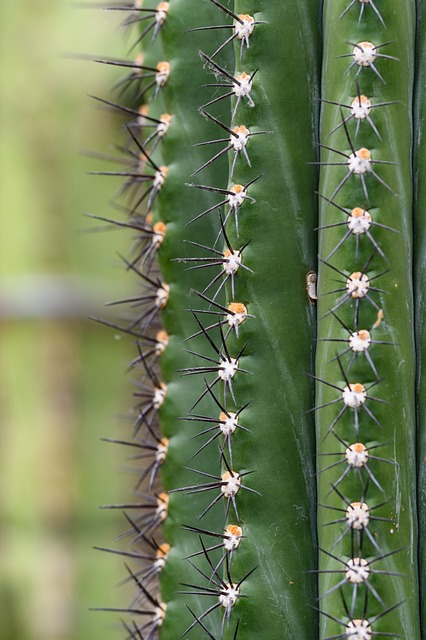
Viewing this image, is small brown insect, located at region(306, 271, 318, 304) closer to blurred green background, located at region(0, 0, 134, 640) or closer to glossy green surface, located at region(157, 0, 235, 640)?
glossy green surface, located at region(157, 0, 235, 640)

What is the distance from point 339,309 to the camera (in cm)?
99

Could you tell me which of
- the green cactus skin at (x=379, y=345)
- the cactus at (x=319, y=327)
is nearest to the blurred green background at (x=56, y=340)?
the cactus at (x=319, y=327)

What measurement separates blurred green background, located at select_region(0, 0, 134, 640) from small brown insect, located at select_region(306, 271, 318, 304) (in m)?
2.09

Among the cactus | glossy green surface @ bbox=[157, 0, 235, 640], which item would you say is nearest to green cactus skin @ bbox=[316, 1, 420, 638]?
the cactus

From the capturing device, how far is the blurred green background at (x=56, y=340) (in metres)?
3.15

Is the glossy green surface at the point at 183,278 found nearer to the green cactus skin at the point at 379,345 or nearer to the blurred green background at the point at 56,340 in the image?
the green cactus skin at the point at 379,345

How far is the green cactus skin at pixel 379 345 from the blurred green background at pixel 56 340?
7.09ft

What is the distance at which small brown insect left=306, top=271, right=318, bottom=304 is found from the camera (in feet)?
3.53

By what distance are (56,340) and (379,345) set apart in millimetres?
2327

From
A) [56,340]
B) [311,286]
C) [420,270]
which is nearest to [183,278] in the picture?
[311,286]

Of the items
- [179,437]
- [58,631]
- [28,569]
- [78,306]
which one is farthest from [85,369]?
[179,437]

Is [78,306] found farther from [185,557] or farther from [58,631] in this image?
[185,557]

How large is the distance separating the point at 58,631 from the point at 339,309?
8.37 feet

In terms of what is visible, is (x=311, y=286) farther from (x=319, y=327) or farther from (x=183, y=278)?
(x=183, y=278)
